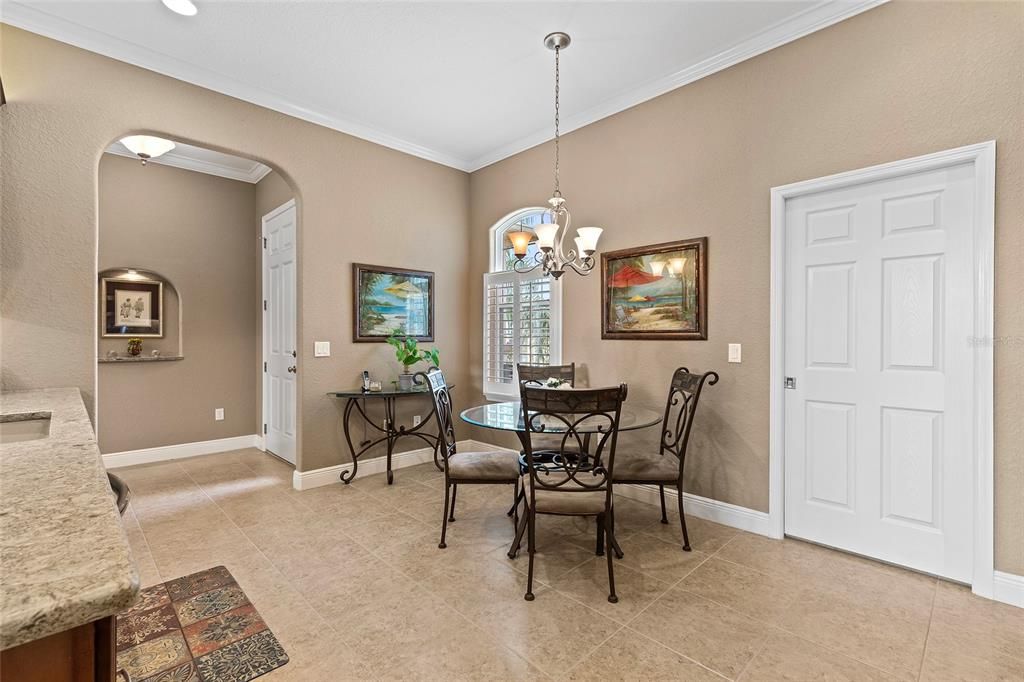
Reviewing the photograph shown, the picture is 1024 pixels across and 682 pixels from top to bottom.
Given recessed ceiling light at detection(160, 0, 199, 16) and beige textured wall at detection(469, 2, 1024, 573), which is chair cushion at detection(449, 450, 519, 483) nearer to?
beige textured wall at detection(469, 2, 1024, 573)

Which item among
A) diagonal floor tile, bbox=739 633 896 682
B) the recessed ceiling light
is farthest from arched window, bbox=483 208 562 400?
the recessed ceiling light

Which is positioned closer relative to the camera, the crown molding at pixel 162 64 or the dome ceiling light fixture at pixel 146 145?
the crown molding at pixel 162 64

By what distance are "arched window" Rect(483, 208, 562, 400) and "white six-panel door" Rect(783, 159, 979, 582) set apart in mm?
1930

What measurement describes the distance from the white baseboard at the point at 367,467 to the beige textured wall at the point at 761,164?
71.4 inches

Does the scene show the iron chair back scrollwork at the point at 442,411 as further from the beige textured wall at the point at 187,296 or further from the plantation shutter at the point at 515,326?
the beige textured wall at the point at 187,296

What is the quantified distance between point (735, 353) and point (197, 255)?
17.3ft

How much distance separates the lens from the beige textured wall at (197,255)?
8.89 ft

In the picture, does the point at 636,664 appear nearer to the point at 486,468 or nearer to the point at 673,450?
the point at 486,468

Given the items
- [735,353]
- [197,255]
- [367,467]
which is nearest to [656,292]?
[735,353]

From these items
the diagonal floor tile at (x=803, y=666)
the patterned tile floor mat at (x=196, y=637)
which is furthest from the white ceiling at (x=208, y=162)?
the diagonal floor tile at (x=803, y=666)

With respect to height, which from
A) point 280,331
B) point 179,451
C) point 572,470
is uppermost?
point 280,331

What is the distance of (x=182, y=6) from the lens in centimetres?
267

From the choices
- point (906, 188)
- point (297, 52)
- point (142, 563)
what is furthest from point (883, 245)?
point (142, 563)

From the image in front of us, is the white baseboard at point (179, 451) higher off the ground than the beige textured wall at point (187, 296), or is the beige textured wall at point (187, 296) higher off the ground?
the beige textured wall at point (187, 296)
